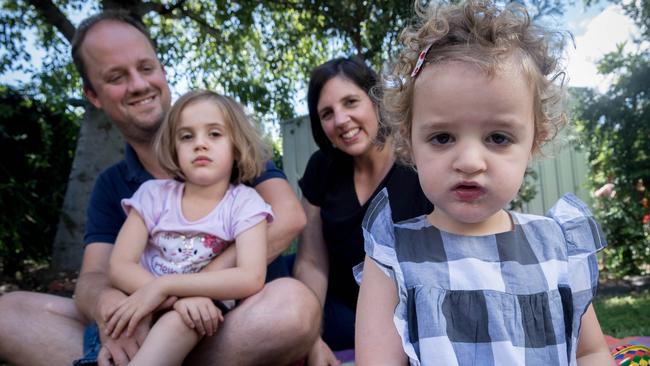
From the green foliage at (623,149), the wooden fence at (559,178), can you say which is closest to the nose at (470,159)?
the green foliage at (623,149)

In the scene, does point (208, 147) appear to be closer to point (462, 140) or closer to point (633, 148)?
point (462, 140)

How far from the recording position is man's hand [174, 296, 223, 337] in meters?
1.69

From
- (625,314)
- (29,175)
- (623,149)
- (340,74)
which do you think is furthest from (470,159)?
(29,175)

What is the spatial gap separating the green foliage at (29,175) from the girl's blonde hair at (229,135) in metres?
3.66

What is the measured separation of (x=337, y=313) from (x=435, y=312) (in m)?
1.43

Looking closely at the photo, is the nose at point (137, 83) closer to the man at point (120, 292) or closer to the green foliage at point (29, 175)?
the man at point (120, 292)

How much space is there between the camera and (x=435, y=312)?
3.92 feet

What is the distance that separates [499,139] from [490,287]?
0.34 m

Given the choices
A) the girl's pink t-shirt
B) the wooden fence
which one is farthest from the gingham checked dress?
the wooden fence

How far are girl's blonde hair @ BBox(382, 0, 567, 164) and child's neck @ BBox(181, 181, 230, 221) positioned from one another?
967 millimetres

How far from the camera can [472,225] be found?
1.32 metres

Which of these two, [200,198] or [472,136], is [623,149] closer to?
[200,198]

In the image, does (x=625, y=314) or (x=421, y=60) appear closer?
(x=421, y=60)

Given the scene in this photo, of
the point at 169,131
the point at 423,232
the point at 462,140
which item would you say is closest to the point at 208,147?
the point at 169,131
